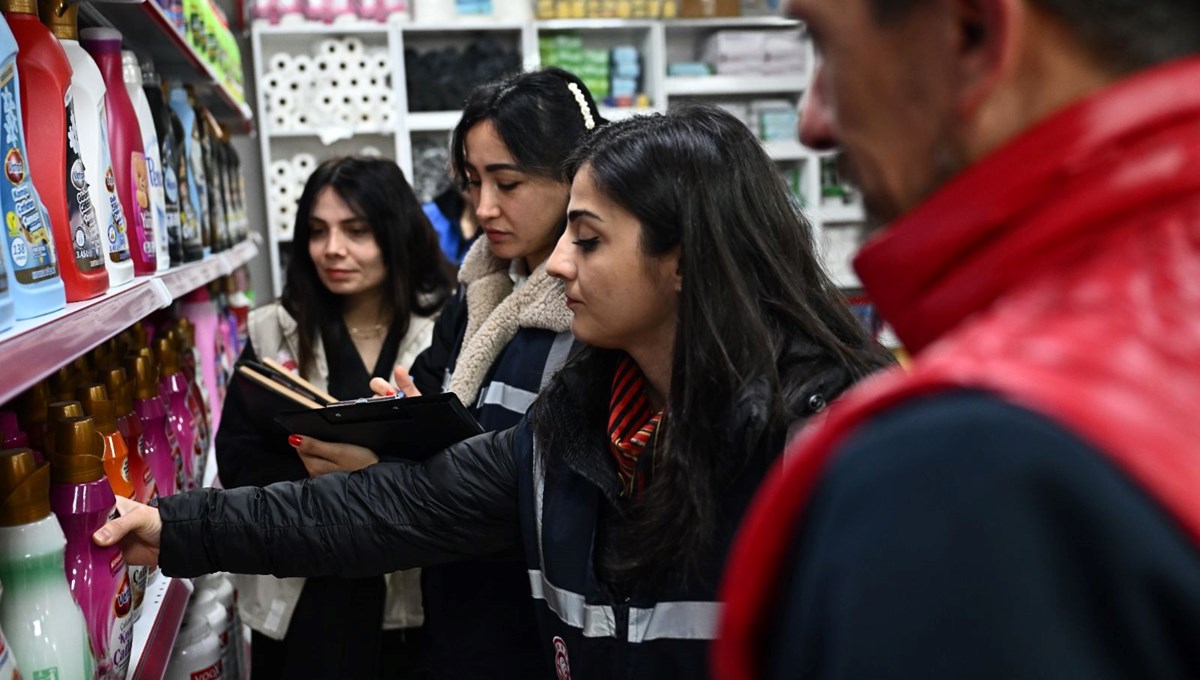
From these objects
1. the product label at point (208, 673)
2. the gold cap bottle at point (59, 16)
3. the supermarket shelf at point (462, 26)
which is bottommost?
the product label at point (208, 673)

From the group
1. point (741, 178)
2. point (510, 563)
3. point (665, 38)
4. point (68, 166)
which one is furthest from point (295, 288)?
point (665, 38)

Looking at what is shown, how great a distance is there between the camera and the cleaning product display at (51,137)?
129 centimetres

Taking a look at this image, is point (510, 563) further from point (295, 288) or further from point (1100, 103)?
point (1100, 103)

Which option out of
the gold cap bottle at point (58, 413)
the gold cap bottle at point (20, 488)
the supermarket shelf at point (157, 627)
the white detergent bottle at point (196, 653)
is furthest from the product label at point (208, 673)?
the gold cap bottle at point (20, 488)

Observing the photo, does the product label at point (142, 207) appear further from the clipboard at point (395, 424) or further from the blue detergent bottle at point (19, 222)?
the blue detergent bottle at point (19, 222)

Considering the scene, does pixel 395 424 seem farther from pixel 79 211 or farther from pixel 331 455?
pixel 79 211

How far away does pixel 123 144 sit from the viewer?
68.8 inches

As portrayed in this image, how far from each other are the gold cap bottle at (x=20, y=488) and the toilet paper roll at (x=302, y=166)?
4.52m

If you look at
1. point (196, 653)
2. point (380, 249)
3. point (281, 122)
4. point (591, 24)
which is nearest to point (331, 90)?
point (281, 122)

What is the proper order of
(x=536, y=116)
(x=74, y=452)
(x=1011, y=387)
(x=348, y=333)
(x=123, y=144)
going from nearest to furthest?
(x=1011, y=387) < (x=74, y=452) < (x=123, y=144) < (x=536, y=116) < (x=348, y=333)

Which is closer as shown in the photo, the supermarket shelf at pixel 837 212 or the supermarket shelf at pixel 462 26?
the supermarket shelf at pixel 462 26

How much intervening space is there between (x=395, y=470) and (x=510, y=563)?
0.43m

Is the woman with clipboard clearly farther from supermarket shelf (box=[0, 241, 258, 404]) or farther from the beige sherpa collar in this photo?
supermarket shelf (box=[0, 241, 258, 404])

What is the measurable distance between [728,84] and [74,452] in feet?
16.9
